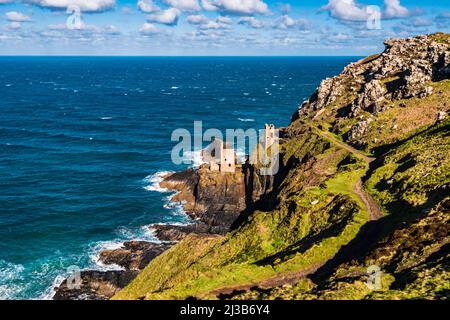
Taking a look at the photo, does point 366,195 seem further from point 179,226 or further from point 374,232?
point 179,226

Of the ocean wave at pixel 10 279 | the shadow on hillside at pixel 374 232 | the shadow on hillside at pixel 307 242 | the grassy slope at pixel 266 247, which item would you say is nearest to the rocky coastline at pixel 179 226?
the ocean wave at pixel 10 279

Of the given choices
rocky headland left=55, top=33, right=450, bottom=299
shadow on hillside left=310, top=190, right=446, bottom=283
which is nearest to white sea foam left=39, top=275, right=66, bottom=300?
rocky headland left=55, top=33, right=450, bottom=299

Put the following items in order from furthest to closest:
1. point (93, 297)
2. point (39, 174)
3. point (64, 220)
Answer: point (39, 174) < point (64, 220) < point (93, 297)

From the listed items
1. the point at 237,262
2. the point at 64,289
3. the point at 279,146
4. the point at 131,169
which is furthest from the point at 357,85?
the point at 64,289

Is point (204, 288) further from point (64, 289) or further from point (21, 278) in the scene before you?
point (21, 278)

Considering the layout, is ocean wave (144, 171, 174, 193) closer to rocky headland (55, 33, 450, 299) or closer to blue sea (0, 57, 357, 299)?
blue sea (0, 57, 357, 299)

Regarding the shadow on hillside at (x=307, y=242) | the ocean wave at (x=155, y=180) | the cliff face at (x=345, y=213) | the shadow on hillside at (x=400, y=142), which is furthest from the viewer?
the ocean wave at (x=155, y=180)

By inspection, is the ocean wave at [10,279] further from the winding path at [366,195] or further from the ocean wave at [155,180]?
the winding path at [366,195]

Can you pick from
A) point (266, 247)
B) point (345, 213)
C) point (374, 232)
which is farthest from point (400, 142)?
point (266, 247)
